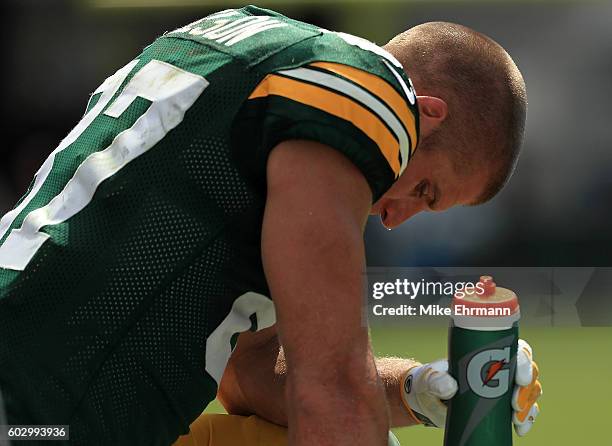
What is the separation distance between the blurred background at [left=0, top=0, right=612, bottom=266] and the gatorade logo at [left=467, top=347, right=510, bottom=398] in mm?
3748

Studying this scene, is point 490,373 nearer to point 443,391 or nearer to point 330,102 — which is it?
point 443,391

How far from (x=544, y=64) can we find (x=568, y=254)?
1.09 m

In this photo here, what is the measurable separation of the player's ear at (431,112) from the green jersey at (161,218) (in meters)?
0.17

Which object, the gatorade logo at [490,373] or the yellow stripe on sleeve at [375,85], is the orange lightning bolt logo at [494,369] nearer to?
the gatorade logo at [490,373]

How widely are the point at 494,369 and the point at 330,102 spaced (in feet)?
1.90

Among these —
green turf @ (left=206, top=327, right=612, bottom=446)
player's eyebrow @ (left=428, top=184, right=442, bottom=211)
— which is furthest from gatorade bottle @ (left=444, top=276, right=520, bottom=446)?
green turf @ (left=206, top=327, right=612, bottom=446)

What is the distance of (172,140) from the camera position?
1.33 m

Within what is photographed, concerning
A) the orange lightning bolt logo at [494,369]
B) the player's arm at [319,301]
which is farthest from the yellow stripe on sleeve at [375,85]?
the orange lightning bolt logo at [494,369]

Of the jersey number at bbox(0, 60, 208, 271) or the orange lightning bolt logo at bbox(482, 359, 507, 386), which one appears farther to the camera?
the orange lightning bolt logo at bbox(482, 359, 507, 386)

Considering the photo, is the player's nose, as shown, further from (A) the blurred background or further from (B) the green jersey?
(A) the blurred background

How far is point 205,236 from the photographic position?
4.41 feet

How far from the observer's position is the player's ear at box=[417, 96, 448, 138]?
61.1 inches

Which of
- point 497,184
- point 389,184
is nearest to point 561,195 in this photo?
point 497,184

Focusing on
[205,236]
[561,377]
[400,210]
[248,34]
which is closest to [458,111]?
[400,210]
